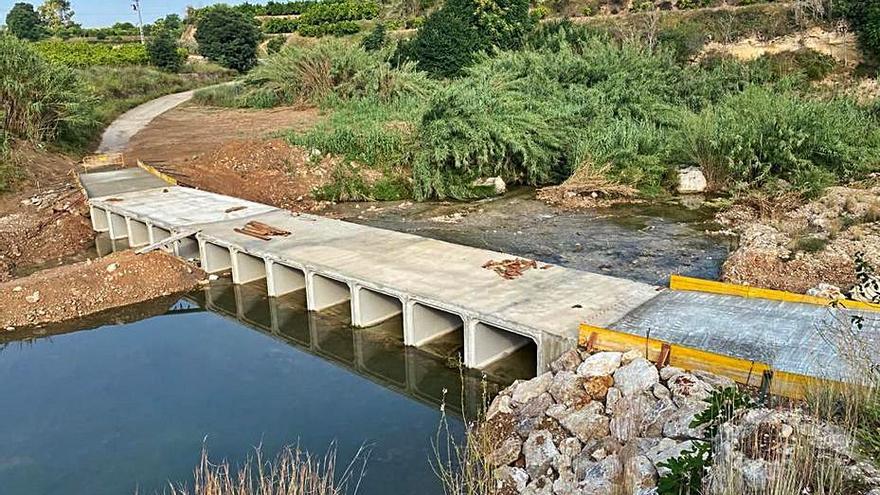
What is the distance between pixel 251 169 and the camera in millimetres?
17844

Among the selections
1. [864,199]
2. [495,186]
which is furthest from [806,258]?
[495,186]

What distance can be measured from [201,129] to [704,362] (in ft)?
70.5

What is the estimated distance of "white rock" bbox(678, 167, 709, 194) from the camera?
1667 cm

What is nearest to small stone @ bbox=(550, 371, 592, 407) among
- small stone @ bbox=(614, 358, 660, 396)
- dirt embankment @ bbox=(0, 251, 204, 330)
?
small stone @ bbox=(614, 358, 660, 396)

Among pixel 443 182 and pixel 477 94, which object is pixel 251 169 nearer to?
pixel 443 182

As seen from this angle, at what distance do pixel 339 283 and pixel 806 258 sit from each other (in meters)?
6.85

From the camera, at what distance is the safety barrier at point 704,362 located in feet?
18.5

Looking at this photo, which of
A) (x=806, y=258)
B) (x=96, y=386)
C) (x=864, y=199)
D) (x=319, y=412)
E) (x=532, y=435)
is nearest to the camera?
(x=532, y=435)

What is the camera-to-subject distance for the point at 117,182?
1636 centimetres

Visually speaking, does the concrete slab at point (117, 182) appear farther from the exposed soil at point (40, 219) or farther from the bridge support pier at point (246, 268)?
the bridge support pier at point (246, 268)

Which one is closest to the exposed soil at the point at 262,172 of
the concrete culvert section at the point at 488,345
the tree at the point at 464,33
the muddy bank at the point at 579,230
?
the muddy bank at the point at 579,230

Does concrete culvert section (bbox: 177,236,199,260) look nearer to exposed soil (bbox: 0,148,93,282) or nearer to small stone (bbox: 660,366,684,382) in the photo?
exposed soil (bbox: 0,148,93,282)

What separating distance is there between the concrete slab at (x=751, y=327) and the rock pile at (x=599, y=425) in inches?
26.3

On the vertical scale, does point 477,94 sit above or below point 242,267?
above
